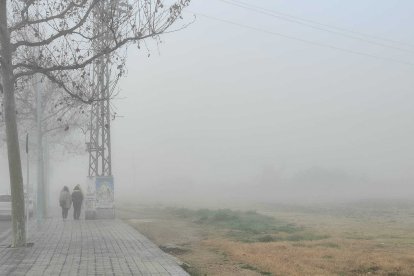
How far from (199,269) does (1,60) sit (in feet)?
25.8

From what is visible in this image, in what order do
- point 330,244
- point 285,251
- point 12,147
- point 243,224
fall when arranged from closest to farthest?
point 285,251 < point 12,147 < point 330,244 < point 243,224

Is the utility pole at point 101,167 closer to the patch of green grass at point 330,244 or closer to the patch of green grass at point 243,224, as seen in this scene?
the patch of green grass at point 243,224

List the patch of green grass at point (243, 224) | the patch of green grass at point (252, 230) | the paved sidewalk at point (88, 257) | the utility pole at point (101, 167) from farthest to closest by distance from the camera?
the utility pole at point (101, 167), the patch of green grass at point (243, 224), the patch of green grass at point (252, 230), the paved sidewalk at point (88, 257)

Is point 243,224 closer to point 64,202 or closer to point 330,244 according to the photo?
point 330,244

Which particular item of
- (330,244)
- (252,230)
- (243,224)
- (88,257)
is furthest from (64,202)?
(88,257)

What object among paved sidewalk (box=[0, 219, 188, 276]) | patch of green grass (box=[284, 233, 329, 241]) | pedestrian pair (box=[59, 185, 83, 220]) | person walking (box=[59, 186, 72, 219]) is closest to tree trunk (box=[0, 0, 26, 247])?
paved sidewalk (box=[0, 219, 188, 276])

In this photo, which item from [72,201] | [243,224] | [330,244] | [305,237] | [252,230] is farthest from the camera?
[72,201]

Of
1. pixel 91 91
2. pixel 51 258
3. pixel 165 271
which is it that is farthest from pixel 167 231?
pixel 165 271

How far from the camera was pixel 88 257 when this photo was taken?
44.1ft

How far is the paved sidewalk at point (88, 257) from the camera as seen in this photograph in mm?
11406

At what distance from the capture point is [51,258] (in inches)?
520

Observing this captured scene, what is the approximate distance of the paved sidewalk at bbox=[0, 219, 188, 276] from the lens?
11406 millimetres

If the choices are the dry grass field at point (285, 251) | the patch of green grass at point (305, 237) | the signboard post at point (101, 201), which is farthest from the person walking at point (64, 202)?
the patch of green grass at point (305, 237)

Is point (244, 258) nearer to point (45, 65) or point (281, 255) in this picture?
point (281, 255)
